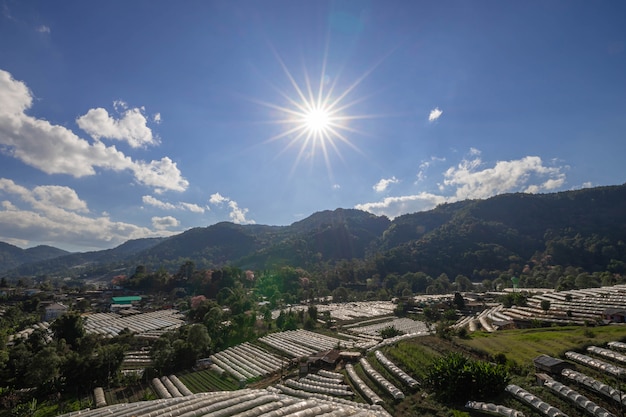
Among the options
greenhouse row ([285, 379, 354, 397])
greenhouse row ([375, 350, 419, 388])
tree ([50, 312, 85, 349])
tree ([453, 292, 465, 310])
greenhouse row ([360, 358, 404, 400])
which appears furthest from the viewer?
tree ([453, 292, 465, 310])

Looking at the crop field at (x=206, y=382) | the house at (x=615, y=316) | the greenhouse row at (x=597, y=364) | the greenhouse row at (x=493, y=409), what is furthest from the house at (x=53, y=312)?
the house at (x=615, y=316)

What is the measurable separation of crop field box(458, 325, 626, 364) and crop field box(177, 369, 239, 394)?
21.1m

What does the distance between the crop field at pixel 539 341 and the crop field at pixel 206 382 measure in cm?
2114

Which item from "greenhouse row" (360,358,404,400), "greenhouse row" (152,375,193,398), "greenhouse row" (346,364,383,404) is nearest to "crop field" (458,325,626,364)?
"greenhouse row" (360,358,404,400)

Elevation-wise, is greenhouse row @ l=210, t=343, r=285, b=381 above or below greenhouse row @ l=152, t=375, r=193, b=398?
above

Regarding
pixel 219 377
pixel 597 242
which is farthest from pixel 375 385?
pixel 597 242

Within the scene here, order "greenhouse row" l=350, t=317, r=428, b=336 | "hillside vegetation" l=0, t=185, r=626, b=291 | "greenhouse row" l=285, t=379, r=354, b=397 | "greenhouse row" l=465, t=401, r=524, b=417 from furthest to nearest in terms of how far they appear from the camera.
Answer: "hillside vegetation" l=0, t=185, r=626, b=291 → "greenhouse row" l=350, t=317, r=428, b=336 → "greenhouse row" l=285, t=379, r=354, b=397 → "greenhouse row" l=465, t=401, r=524, b=417

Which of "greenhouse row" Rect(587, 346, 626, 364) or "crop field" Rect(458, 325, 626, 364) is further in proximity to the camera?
"crop field" Rect(458, 325, 626, 364)

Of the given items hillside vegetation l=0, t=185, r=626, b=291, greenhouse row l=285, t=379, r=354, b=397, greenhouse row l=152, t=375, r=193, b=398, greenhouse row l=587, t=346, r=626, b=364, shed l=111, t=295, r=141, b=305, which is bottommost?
greenhouse row l=152, t=375, r=193, b=398

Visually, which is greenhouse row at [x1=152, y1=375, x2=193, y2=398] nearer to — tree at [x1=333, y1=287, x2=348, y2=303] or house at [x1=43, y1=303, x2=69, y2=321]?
house at [x1=43, y1=303, x2=69, y2=321]

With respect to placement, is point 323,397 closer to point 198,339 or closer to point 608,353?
point 608,353

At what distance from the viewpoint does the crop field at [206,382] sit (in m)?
29.4

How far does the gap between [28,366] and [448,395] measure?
33739 millimetres

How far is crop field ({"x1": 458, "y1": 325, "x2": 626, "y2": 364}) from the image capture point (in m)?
21.2
